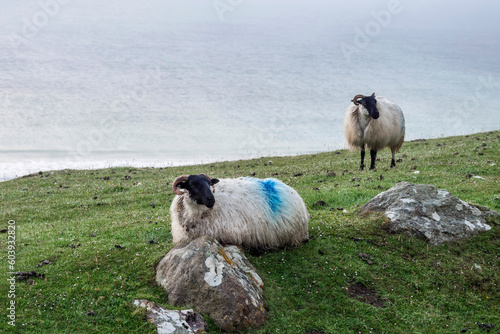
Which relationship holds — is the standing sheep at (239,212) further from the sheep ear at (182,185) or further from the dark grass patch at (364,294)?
the dark grass patch at (364,294)

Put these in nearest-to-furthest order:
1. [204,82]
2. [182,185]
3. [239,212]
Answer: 1. [182,185]
2. [239,212]
3. [204,82]

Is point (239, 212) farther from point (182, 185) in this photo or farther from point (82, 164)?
point (82, 164)

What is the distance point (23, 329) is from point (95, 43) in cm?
13685

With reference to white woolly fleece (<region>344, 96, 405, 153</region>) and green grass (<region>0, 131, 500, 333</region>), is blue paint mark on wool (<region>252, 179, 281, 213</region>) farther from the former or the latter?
white woolly fleece (<region>344, 96, 405, 153</region>)

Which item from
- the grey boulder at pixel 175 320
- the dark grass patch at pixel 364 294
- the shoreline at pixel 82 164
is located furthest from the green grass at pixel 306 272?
the shoreline at pixel 82 164

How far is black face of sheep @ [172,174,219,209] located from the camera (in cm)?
1059

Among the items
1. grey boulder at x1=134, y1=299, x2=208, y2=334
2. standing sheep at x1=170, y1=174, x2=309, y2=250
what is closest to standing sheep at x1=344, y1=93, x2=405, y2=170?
standing sheep at x1=170, y1=174, x2=309, y2=250

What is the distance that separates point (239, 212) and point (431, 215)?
6.07 meters

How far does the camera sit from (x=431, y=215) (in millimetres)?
12914

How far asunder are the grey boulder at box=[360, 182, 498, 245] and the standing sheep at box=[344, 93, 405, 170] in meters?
9.01

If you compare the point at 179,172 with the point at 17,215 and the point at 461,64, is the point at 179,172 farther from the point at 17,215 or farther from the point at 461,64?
the point at 461,64

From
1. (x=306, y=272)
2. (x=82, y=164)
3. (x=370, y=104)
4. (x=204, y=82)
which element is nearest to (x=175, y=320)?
(x=306, y=272)

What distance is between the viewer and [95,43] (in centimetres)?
13088

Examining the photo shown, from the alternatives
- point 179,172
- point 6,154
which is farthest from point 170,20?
point 179,172
